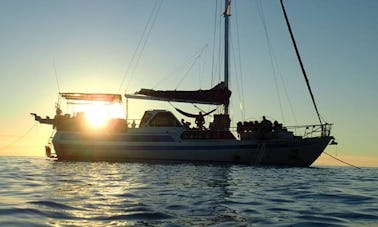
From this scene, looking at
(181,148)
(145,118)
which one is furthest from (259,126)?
(145,118)

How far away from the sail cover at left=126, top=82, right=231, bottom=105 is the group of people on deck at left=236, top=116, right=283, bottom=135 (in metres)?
2.48

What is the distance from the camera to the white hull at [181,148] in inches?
1362

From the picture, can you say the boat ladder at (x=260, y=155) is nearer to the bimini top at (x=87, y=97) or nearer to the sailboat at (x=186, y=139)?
the sailboat at (x=186, y=139)

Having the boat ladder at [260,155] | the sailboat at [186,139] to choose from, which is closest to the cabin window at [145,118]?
the sailboat at [186,139]

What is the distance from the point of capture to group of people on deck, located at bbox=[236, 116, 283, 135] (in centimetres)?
3459

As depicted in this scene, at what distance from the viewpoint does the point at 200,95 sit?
1447 inches

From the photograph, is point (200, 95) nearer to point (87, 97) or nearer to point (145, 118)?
point (145, 118)

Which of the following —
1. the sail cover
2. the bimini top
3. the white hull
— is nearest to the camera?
the white hull

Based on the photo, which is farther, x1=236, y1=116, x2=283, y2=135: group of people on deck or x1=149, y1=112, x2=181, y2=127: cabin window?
x1=149, y1=112, x2=181, y2=127: cabin window

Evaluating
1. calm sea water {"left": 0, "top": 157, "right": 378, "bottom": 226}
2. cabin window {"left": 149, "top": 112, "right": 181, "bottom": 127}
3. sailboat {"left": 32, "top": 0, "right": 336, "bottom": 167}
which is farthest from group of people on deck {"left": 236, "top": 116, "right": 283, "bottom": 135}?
calm sea water {"left": 0, "top": 157, "right": 378, "bottom": 226}

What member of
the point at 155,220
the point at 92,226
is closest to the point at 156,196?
the point at 155,220

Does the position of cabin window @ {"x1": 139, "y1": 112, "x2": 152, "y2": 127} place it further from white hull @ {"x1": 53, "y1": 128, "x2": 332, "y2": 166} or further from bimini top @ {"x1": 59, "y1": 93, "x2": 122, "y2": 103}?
bimini top @ {"x1": 59, "y1": 93, "x2": 122, "y2": 103}

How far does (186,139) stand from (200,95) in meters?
3.73

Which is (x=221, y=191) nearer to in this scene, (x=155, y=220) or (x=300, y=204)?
(x=300, y=204)
